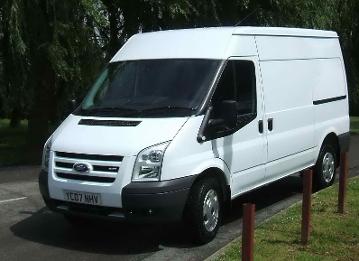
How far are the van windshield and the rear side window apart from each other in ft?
0.55

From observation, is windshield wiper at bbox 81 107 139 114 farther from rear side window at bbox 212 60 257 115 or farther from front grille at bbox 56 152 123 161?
rear side window at bbox 212 60 257 115

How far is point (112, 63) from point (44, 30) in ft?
18.6

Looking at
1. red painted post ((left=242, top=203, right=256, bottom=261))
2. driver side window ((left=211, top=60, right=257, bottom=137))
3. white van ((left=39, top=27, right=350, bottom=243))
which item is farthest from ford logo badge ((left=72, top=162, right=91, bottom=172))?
red painted post ((left=242, top=203, right=256, bottom=261))

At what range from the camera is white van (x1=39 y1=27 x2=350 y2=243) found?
583cm

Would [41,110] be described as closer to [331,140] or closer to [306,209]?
[331,140]

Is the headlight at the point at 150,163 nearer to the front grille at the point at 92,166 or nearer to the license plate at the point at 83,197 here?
the front grille at the point at 92,166

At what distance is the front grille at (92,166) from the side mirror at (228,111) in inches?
48.6

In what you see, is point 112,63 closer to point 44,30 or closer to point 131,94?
point 131,94

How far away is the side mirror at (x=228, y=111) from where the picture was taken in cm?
626

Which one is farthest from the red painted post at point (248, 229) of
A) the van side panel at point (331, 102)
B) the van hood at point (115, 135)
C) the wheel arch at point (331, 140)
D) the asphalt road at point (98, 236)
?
the wheel arch at point (331, 140)

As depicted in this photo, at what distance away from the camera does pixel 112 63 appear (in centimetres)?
740

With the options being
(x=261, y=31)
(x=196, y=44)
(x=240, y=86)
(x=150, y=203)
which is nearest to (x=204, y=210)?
(x=150, y=203)

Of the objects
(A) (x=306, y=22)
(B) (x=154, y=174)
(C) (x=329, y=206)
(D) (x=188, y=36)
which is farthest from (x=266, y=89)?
(A) (x=306, y=22)

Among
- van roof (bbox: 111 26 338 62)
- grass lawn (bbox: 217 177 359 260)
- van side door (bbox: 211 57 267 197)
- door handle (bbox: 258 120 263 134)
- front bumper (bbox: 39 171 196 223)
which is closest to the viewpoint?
grass lawn (bbox: 217 177 359 260)
